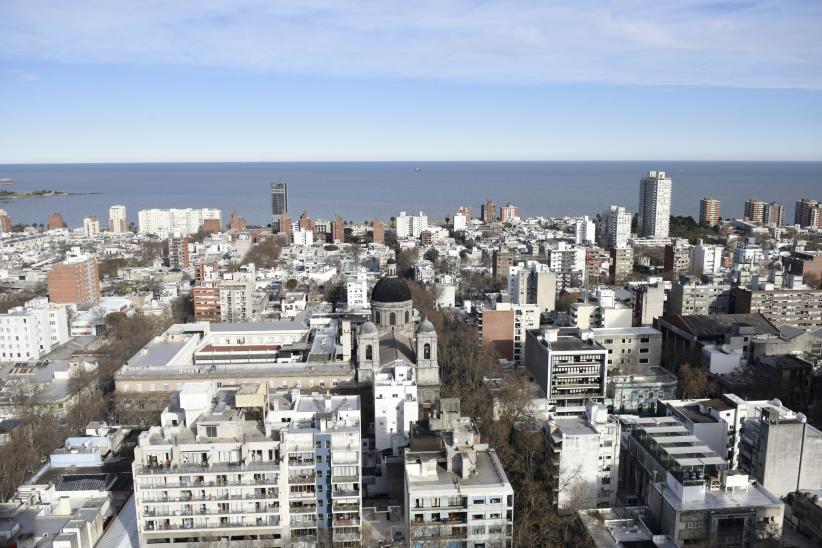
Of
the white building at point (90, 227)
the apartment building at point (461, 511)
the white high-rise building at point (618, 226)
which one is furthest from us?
the white building at point (90, 227)

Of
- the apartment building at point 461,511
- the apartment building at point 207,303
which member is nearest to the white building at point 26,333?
the apartment building at point 207,303

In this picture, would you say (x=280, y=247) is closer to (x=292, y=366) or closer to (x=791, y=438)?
(x=292, y=366)

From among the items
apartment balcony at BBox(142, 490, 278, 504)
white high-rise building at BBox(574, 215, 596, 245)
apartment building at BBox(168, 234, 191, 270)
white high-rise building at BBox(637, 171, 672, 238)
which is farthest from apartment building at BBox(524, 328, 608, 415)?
white high-rise building at BBox(637, 171, 672, 238)

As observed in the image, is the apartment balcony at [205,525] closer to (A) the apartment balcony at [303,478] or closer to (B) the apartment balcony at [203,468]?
(A) the apartment balcony at [303,478]

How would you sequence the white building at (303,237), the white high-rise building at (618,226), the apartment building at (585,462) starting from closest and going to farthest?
the apartment building at (585,462)
the white high-rise building at (618,226)
the white building at (303,237)

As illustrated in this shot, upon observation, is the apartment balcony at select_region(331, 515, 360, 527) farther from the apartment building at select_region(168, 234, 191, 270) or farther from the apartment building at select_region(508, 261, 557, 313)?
the apartment building at select_region(168, 234, 191, 270)
